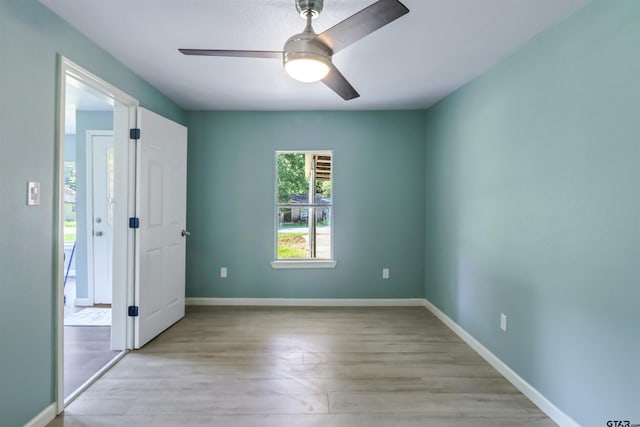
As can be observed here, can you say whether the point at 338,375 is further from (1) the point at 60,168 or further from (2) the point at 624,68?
(2) the point at 624,68

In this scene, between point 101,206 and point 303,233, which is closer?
point 101,206

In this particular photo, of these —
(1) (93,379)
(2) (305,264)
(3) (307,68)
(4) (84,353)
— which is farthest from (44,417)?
(2) (305,264)

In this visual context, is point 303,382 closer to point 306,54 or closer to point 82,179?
point 306,54

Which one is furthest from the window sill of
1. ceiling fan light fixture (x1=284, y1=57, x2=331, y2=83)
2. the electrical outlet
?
ceiling fan light fixture (x1=284, y1=57, x2=331, y2=83)

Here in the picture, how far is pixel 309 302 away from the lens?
4.07 meters

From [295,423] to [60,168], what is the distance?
2.05 meters

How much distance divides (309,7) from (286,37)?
1.74ft

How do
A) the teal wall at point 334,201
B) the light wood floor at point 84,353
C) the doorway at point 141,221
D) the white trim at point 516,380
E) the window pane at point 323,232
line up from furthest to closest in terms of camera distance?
the window pane at point 323,232 → the teal wall at point 334,201 → the doorway at point 141,221 → the light wood floor at point 84,353 → the white trim at point 516,380

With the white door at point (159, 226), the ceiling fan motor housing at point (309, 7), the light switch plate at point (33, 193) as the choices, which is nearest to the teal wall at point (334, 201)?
the white door at point (159, 226)

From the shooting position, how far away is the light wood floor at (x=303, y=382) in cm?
196

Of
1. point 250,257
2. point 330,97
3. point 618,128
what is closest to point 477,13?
point 618,128

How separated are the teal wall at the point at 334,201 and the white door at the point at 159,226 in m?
0.52

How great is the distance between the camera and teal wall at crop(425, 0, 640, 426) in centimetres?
157

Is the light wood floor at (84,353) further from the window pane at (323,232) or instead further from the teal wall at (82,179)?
the window pane at (323,232)
